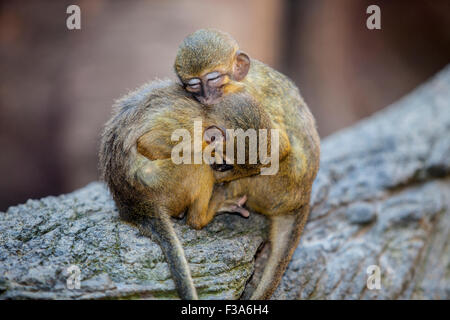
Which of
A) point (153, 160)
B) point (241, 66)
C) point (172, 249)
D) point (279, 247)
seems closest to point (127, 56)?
point (241, 66)

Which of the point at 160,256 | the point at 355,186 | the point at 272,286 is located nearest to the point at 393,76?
the point at 355,186

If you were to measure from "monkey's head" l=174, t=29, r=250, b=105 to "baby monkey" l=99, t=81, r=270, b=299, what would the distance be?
118 mm

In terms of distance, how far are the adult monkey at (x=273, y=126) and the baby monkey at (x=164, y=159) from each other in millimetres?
149

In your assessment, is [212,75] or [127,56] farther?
[127,56]

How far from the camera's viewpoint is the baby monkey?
11.7ft

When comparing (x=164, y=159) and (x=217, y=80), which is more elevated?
(x=217, y=80)

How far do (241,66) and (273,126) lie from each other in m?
0.60

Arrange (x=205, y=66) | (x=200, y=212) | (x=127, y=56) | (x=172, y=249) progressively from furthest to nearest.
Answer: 1. (x=127, y=56)
2. (x=200, y=212)
3. (x=205, y=66)
4. (x=172, y=249)

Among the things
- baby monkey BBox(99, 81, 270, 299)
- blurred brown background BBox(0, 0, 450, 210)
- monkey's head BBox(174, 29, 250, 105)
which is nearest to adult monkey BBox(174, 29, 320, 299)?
monkey's head BBox(174, 29, 250, 105)

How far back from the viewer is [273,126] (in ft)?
12.7

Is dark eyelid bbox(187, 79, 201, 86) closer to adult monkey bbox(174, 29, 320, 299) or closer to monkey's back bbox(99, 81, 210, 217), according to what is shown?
adult monkey bbox(174, 29, 320, 299)

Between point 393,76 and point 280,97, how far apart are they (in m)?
7.32

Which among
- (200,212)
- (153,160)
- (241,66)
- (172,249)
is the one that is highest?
(241,66)

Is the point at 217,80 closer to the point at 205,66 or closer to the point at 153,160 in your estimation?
the point at 205,66
